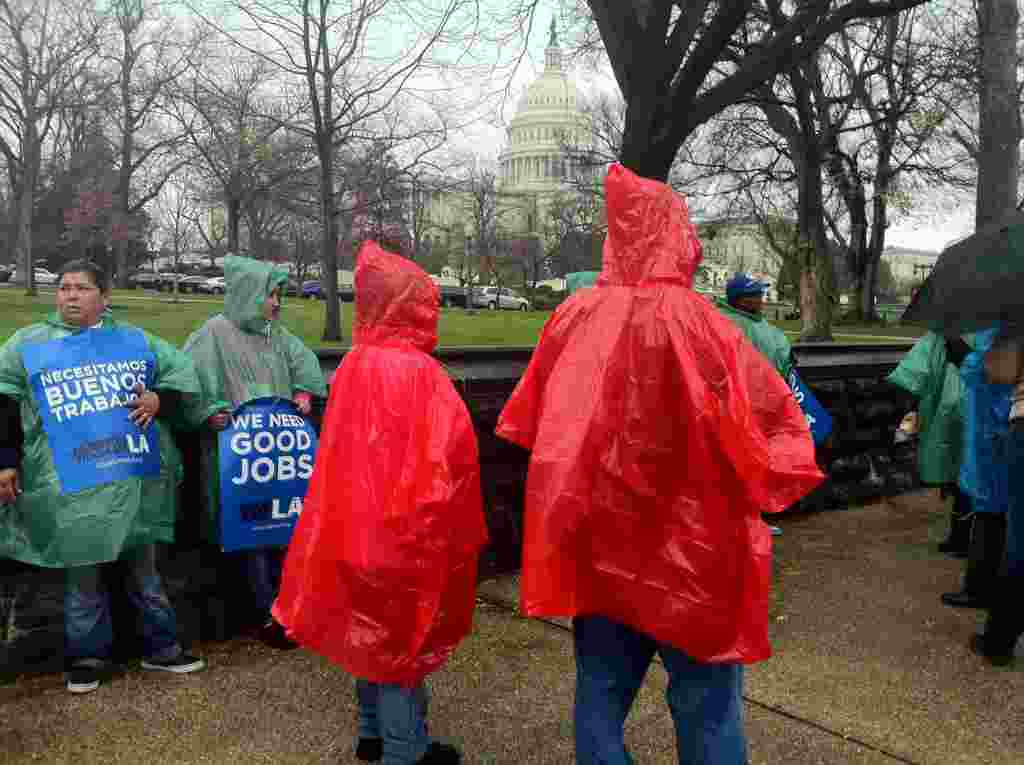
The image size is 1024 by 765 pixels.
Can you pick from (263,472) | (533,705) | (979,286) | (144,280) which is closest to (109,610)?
(263,472)

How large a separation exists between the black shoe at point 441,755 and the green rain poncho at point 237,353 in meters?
1.57

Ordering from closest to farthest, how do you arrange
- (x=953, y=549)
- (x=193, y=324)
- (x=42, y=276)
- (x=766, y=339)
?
(x=766, y=339)
(x=953, y=549)
(x=193, y=324)
(x=42, y=276)

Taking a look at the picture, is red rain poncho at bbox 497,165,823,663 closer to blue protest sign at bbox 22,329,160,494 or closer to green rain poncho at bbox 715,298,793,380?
blue protest sign at bbox 22,329,160,494

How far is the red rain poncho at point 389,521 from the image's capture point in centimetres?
282

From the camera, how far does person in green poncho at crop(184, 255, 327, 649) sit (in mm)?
4227

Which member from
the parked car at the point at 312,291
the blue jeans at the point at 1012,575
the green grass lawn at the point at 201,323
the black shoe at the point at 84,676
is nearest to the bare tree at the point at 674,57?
the blue jeans at the point at 1012,575

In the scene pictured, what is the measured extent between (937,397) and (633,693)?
4158mm

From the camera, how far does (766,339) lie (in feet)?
19.9

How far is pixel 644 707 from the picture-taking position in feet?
12.1

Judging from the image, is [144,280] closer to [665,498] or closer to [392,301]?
[392,301]

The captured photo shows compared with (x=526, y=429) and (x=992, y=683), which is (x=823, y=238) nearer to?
(x=992, y=683)

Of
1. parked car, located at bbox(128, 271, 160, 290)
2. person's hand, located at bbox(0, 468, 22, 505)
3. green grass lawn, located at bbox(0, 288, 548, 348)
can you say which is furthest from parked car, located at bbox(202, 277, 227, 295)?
person's hand, located at bbox(0, 468, 22, 505)

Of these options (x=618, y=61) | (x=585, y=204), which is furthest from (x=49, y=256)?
(x=618, y=61)

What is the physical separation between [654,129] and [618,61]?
2.74 feet
